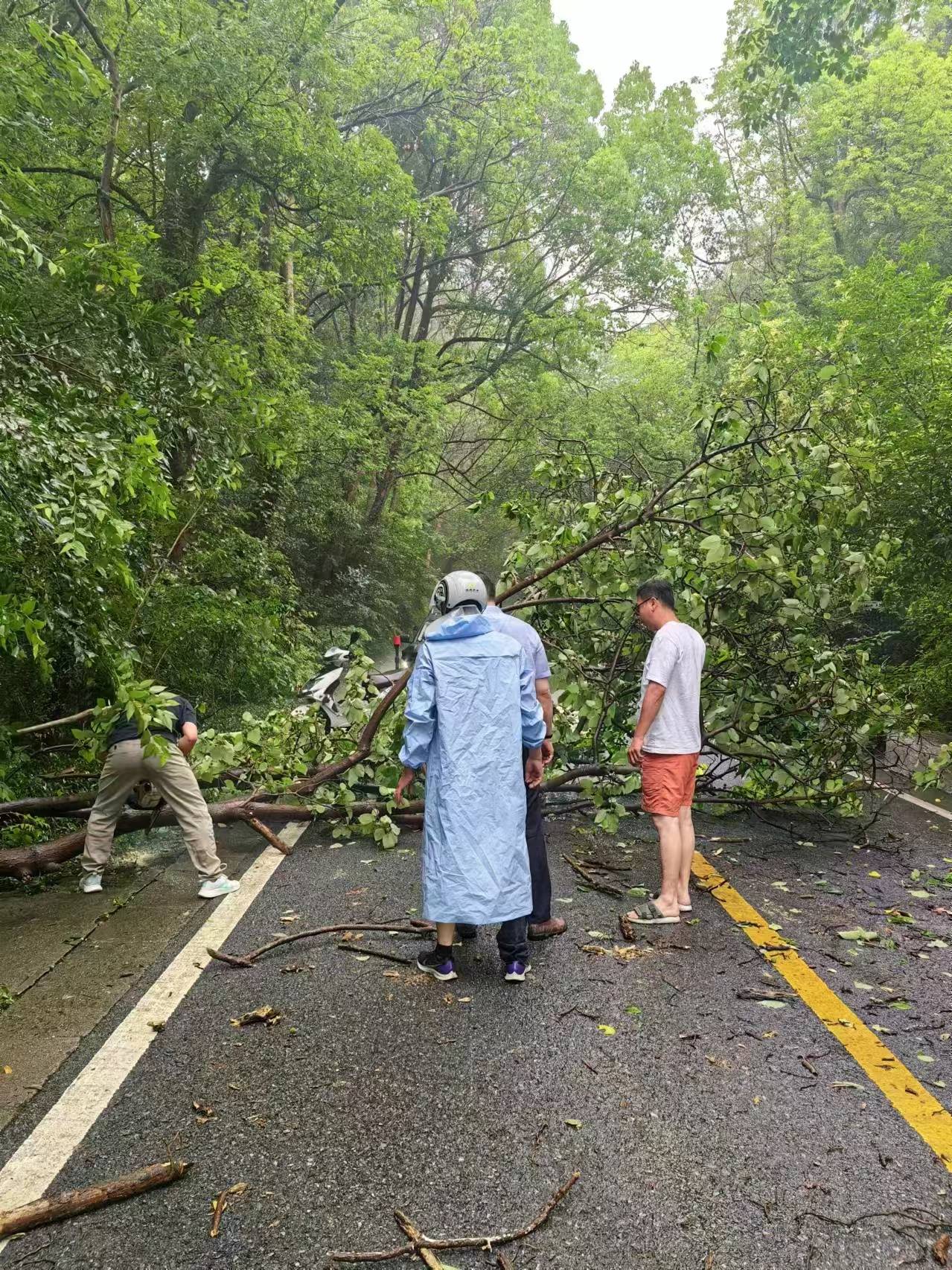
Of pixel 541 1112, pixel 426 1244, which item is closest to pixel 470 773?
pixel 541 1112

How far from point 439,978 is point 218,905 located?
1.62 meters

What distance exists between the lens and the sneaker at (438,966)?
4.08 m

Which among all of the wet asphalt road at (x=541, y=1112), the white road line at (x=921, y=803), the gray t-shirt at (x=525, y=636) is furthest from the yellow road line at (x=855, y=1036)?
the white road line at (x=921, y=803)

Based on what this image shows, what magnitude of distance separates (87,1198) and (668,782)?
3.28 metres

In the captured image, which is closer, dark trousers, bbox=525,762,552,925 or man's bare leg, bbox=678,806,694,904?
dark trousers, bbox=525,762,552,925

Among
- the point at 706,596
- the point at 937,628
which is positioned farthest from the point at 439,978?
the point at 937,628

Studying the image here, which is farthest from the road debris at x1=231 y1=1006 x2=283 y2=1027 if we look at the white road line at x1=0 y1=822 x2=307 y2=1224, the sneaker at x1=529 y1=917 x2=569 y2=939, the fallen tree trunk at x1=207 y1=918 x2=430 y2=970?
the sneaker at x1=529 y1=917 x2=569 y2=939

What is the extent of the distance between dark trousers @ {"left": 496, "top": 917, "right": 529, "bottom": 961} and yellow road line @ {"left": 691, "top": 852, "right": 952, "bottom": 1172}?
1201 mm

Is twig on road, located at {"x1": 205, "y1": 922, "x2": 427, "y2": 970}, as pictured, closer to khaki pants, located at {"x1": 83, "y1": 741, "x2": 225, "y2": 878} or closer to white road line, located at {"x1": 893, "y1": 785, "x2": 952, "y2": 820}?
khaki pants, located at {"x1": 83, "y1": 741, "x2": 225, "y2": 878}

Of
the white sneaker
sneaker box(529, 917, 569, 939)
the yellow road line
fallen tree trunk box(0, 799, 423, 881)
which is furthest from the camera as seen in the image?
fallen tree trunk box(0, 799, 423, 881)

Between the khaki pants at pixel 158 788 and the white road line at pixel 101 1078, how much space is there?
0.49 meters

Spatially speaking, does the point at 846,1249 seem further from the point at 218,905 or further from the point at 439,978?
the point at 218,905

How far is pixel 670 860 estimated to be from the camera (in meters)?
4.85

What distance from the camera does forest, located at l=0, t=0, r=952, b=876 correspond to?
613 cm
